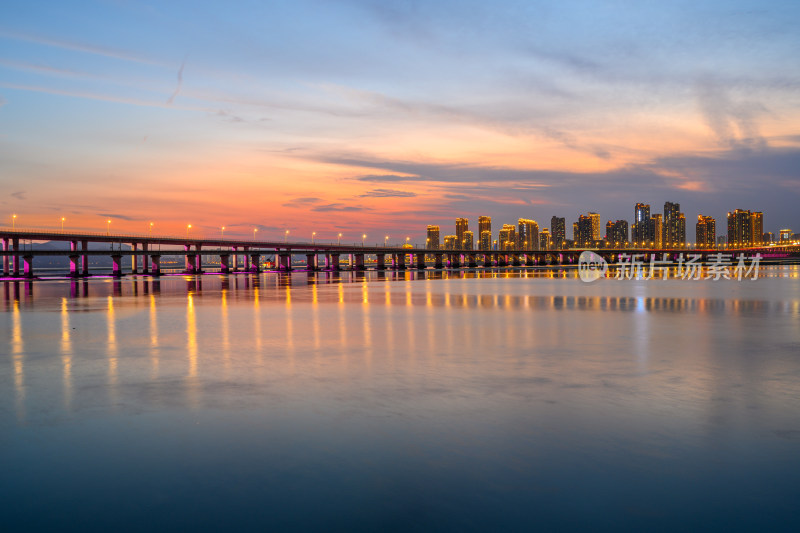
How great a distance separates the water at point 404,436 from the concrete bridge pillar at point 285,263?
16110 cm

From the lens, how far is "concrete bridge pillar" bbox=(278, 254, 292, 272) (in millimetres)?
178800

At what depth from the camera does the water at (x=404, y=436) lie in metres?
6.38

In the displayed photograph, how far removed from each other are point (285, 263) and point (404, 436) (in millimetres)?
183747

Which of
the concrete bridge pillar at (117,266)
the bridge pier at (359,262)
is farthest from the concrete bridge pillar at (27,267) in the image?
the bridge pier at (359,262)

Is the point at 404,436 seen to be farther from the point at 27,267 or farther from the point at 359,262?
the point at 359,262

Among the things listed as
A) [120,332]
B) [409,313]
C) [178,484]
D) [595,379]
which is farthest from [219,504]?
[409,313]

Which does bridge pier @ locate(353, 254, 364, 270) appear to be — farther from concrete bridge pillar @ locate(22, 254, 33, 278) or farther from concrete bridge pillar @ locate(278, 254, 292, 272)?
concrete bridge pillar @ locate(22, 254, 33, 278)

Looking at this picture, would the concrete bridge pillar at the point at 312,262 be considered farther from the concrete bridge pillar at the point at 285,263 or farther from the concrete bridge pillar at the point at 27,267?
the concrete bridge pillar at the point at 27,267

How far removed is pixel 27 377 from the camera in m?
14.0

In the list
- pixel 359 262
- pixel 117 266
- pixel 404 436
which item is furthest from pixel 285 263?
pixel 404 436

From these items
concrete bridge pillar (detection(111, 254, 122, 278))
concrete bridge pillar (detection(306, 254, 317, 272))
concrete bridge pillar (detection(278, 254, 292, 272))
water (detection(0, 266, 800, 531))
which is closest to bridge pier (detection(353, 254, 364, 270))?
concrete bridge pillar (detection(306, 254, 317, 272))

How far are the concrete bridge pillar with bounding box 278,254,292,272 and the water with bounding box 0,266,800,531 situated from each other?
529 feet

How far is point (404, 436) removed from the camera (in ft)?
29.1

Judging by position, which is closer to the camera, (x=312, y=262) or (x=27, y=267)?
(x=27, y=267)
